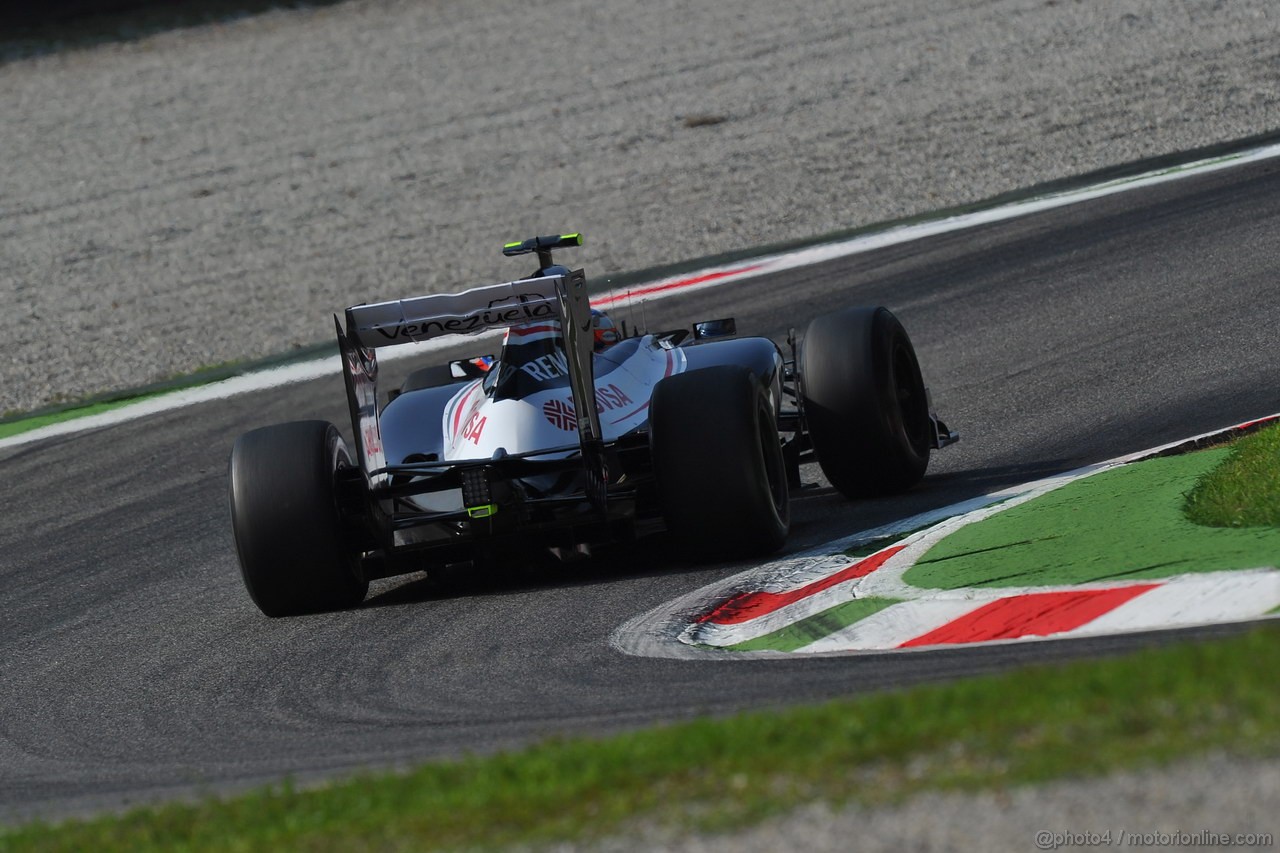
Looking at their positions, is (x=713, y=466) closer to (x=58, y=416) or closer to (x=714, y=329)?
(x=714, y=329)

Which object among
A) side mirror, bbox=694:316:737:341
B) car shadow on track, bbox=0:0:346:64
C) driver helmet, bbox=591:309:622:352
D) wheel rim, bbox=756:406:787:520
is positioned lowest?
wheel rim, bbox=756:406:787:520

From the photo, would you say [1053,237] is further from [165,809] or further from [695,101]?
[165,809]

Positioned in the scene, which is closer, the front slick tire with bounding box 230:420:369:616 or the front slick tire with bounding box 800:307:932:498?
the front slick tire with bounding box 230:420:369:616

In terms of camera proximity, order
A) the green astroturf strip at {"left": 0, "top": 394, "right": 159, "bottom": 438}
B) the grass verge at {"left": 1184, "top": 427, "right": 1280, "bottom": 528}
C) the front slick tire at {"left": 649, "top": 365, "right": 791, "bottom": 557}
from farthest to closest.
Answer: the green astroturf strip at {"left": 0, "top": 394, "right": 159, "bottom": 438}
the front slick tire at {"left": 649, "top": 365, "right": 791, "bottom": 557}
the grass verge at {"left": 1184, "top": 427, "right": 1280, "bottom": 528}

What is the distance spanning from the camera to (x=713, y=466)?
24.6ft

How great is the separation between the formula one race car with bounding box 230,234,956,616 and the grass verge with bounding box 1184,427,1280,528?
1852mm

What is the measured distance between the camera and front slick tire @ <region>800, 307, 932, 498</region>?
893 centimetres

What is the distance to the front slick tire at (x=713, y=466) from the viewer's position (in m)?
7.50

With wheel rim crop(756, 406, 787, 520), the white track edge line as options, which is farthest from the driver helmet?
the white track edge line

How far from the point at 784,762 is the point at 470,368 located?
19.4ft

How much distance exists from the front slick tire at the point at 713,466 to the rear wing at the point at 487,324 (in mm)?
347

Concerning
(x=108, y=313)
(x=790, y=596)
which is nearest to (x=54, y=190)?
(x=108, y=313)

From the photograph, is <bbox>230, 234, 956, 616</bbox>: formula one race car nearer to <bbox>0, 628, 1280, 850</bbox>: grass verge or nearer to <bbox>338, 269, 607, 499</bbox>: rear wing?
<bbox>338, 269, 607, 499</bbox>: rear wing

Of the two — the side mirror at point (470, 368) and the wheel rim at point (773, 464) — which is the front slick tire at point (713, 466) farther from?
the side mirror at point (470, 368)
